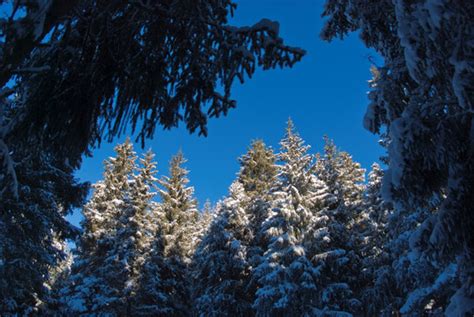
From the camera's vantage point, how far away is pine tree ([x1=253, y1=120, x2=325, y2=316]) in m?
17.8

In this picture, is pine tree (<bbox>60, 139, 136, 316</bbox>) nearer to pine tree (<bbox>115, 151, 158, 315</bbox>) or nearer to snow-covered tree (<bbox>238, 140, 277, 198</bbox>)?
pine tree (<bbox>115, 151, 158, 315</bbox>)

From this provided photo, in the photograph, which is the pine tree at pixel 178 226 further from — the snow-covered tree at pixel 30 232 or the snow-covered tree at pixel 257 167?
the snow-covered tree at pixel 30 232

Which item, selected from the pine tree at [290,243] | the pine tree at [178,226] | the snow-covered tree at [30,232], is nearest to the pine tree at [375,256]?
the pine tree at [290,243]

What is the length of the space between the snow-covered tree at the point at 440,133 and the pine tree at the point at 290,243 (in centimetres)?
1330

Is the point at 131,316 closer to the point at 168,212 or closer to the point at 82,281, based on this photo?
the point at 82,281

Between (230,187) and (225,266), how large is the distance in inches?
201

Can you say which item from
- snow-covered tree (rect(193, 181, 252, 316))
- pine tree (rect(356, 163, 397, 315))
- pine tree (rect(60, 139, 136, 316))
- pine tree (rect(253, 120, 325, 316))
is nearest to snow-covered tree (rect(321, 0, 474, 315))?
pine tree (rect(356, 163, 397, 315))

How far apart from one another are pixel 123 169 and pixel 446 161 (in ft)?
78.1

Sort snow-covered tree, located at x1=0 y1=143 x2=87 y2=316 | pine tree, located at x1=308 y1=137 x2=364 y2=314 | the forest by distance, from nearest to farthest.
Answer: the forest < snow-covered tree, located at x1=0 y1=143 x2=87 y2=316 < pine tree, located at x1=308 y1=137 x2=364 y2=314

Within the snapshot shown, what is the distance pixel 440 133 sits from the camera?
16.7 feet

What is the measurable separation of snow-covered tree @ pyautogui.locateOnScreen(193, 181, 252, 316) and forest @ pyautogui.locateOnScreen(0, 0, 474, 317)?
0.09m

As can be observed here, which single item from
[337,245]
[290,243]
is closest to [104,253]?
[290,243]

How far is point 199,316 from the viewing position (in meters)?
19.7

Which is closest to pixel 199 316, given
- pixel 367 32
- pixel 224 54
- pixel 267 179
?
pixel 267 179
